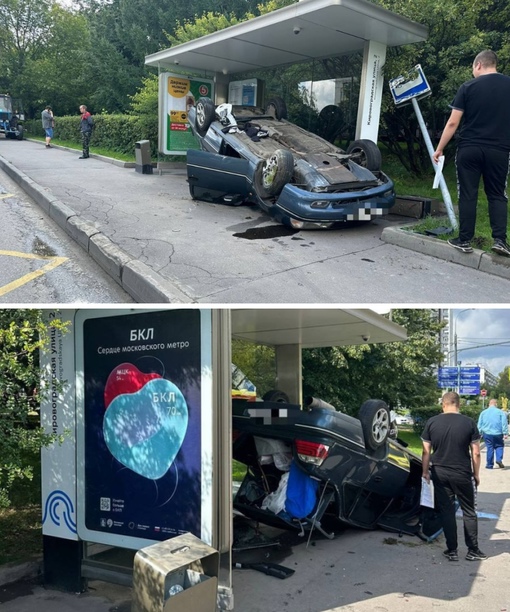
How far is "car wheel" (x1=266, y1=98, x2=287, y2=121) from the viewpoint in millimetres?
13094

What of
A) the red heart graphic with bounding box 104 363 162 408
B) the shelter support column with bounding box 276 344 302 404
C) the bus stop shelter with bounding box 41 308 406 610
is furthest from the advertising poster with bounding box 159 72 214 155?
the red heart graphic with bounding box 104 363 162 408

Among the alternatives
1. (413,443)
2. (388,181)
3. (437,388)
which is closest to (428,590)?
(388,181)

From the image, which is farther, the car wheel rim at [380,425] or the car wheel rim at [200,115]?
the car wheel rim at [200,115]

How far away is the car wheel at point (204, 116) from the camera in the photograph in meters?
11.5

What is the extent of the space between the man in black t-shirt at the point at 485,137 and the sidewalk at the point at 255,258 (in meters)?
0.59

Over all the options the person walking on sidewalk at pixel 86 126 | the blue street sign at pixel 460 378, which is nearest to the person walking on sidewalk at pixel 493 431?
the blue street sign at pixel 460 378

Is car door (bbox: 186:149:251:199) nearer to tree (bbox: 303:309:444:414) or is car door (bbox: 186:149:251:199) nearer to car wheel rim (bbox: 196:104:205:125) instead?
car wheel rim (bbox: 196:104:205:125)

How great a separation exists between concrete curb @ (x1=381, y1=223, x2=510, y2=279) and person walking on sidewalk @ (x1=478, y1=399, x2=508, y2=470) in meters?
4.88

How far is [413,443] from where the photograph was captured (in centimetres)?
1992

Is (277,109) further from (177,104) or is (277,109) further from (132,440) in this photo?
(132,440)

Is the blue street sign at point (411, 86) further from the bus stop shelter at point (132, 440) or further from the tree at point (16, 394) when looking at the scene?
the tree at point (16, 394)

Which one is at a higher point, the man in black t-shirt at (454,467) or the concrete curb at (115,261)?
the concrete curb at (115,261)

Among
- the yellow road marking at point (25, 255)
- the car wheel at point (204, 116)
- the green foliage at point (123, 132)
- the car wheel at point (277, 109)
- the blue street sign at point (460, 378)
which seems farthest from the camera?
the blue street sign at point (460, 378)

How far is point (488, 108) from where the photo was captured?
6594mm
